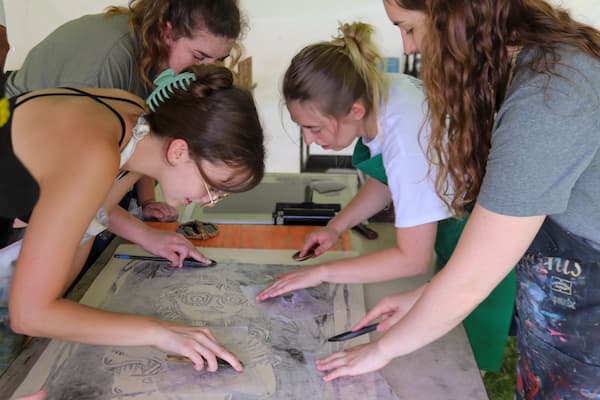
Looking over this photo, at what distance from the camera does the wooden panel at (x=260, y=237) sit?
151cm

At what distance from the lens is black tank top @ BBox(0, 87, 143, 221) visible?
977mm

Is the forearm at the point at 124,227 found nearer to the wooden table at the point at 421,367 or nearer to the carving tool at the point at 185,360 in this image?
the wooden table at the point at 421,367

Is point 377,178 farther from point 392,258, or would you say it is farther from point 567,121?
point 567,121

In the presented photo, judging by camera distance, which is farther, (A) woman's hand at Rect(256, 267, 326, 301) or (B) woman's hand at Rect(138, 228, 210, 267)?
(B) woman's hand at Rect(138, 228, 210, 267)

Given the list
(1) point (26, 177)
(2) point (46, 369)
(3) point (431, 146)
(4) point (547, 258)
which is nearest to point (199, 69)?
(1) point (26, 177)

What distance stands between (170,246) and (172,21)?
655 millimetres

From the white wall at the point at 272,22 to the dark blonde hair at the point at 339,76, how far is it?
6.31ft

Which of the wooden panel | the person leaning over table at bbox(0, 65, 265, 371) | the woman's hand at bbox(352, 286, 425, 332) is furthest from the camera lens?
the wooden panel

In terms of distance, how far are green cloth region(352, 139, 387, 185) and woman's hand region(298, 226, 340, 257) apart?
20 centimetres

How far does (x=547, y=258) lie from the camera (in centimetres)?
98

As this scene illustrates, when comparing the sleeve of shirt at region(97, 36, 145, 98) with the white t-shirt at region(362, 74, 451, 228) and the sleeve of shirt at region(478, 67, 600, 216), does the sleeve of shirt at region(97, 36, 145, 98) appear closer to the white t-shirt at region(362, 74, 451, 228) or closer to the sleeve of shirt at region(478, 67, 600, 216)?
the white t-shirt at region(362, 74, 451, 228)

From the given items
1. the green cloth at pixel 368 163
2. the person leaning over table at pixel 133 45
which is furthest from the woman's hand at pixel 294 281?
the person leaning over table at pixel 133 45

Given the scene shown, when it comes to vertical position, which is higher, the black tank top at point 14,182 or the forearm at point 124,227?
the black tank top at point 14,182

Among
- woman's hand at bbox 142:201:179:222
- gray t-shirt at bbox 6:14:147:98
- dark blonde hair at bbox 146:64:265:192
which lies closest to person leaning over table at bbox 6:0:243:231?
gray t-shirt at bbox 6:14:147:98
